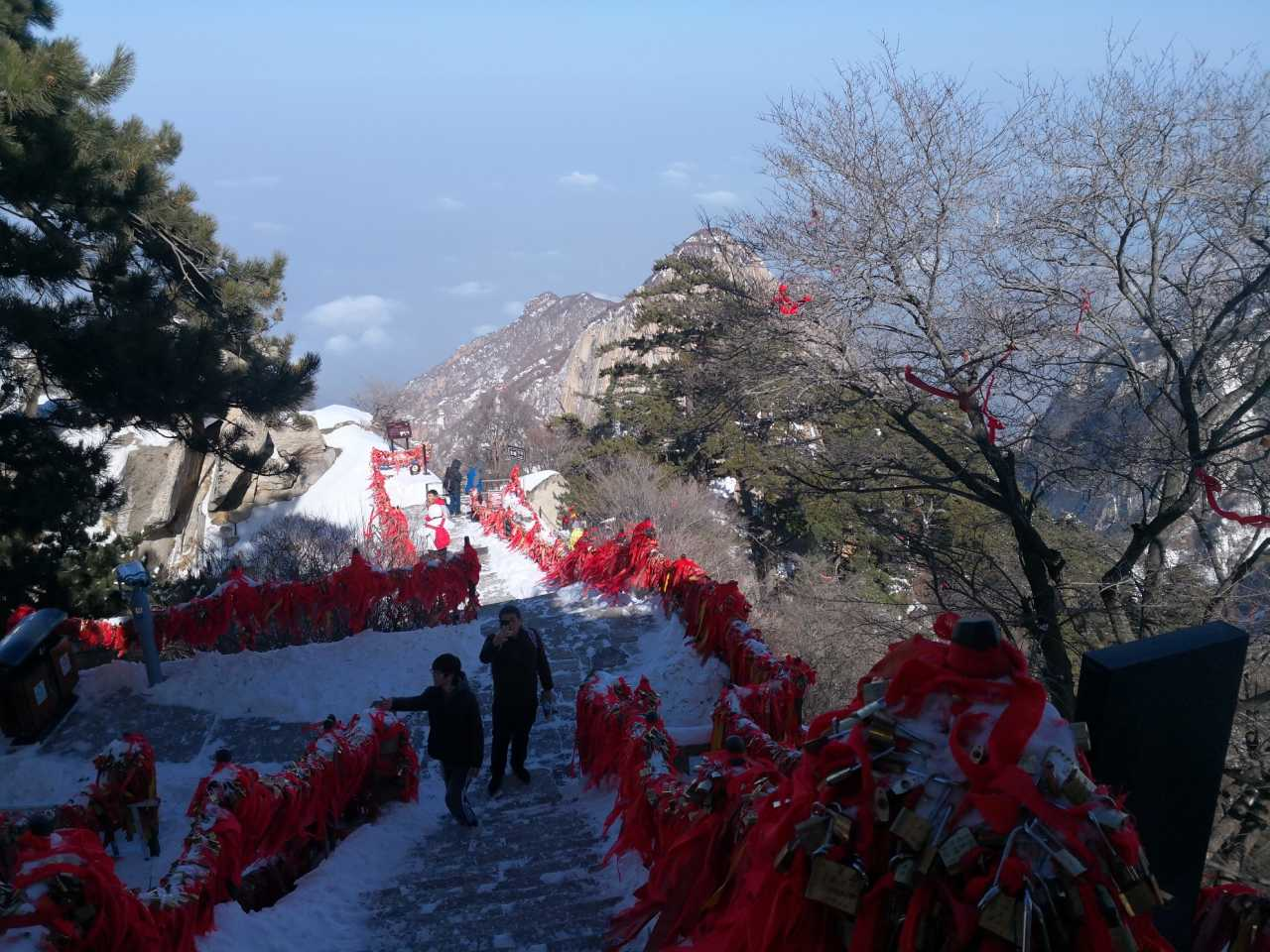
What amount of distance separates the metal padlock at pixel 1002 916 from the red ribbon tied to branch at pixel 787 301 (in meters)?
7.73

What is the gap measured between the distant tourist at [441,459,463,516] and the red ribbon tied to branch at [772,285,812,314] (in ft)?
75.8

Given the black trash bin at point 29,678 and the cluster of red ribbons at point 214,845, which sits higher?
the black trash bin at point 29,678

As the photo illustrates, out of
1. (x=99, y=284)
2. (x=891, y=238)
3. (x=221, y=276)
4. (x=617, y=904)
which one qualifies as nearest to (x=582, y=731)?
(x=617, y=904)

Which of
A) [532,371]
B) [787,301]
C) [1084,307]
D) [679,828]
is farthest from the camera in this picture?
[532,371]

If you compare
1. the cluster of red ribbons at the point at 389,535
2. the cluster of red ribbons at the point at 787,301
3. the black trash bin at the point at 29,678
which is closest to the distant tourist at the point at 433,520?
the cluster of red ribbons at the point at 389,535

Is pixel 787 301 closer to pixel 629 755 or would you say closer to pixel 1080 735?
pixel 629 755

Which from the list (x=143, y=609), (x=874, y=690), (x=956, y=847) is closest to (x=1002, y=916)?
(x=956, y=847)

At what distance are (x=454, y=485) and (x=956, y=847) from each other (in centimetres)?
3055

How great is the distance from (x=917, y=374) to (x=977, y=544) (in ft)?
5.65

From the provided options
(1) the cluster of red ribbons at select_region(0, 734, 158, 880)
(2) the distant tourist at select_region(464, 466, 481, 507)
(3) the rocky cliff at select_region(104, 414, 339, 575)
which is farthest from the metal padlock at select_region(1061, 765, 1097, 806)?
(2) the distant tourist at select_region(464, 466, 481, 507)

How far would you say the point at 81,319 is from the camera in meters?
9.65

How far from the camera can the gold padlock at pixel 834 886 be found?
232cm

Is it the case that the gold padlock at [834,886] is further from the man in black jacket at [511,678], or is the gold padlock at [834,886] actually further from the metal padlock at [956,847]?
the man in black jacket at [511,678]

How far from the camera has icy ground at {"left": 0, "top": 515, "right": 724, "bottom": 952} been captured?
16.1 ft
